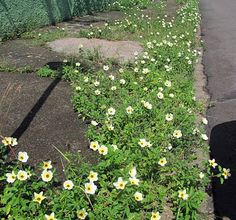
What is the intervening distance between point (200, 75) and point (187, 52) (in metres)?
0.66

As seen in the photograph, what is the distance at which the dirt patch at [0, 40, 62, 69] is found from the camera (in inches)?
308

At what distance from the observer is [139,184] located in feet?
12.2

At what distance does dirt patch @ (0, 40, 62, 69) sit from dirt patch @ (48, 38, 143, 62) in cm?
37

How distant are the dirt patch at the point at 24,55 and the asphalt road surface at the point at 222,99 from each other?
3405 mm

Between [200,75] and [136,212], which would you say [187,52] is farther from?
[136,212]

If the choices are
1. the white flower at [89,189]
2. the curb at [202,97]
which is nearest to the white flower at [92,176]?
the white flower at [89,189]

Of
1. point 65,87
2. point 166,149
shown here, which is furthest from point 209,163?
point 65,87

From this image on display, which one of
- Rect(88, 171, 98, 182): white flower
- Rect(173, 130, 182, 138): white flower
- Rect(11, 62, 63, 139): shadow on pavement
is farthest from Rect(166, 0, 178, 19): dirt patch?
Rect(88, 171, 98, 182): white flower

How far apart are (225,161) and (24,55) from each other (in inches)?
207

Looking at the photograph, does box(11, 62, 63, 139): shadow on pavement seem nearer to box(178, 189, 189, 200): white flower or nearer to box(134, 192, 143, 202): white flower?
box(134, 192, 143, 202): white flower

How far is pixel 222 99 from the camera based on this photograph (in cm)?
688

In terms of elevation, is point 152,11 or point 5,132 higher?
point 5,132

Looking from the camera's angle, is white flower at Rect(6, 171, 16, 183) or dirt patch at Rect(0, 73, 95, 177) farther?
dirt patch at Rect(0, 73, 95, 177)

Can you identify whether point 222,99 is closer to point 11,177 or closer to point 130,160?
point 130,160
